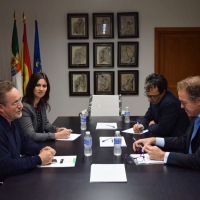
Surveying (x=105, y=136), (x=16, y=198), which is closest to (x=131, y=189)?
(x=16, y=198)

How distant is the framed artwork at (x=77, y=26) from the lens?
15.6ft

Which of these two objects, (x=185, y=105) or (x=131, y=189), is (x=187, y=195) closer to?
(x=131, y=189)

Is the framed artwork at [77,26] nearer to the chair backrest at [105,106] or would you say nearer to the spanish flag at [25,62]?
the spanish flag at [25,62]

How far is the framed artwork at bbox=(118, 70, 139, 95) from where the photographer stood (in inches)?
192

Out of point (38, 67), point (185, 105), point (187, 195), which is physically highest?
point (38, 67)

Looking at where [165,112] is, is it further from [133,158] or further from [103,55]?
[103,55]

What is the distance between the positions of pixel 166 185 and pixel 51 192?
1.95 ft

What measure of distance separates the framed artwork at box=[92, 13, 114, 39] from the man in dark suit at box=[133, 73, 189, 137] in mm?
2298

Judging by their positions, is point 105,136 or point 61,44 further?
point 61,44

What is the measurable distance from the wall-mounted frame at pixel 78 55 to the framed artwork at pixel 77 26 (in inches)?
6.2

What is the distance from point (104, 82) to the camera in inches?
193

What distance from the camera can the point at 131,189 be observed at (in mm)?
1370

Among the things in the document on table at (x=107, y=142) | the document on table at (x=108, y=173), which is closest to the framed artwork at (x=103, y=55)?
the document on table at (x=107, y=142)

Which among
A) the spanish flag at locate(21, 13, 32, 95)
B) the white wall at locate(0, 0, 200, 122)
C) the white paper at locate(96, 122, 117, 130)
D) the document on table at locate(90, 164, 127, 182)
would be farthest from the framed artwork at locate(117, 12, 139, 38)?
the document on table at locate(90, 164, 127, 182)
